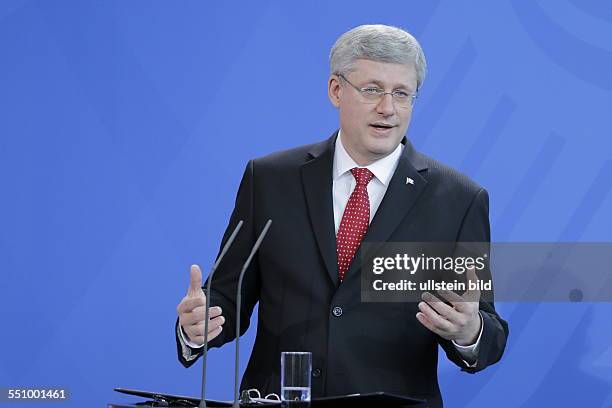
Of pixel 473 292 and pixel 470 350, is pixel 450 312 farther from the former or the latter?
pixel 470 350

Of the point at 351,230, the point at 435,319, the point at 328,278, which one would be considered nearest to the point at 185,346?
the point at 328,278

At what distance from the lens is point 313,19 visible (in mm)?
4090

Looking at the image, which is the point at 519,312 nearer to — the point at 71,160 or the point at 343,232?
the point at 343,232

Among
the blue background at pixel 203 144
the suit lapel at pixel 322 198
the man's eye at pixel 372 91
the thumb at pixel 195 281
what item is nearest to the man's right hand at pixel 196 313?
the thumb at pixel 195 281

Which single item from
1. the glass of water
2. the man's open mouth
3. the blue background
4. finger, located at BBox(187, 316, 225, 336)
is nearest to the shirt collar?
the man's open mouth

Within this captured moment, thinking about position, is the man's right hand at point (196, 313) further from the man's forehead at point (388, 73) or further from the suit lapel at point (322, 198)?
the man's forehead at point (388, 73)

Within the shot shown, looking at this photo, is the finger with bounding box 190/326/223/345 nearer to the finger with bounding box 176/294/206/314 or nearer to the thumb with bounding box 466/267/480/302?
the finger with bounding box 176/294/206/314

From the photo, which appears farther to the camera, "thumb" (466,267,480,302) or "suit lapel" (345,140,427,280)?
"suit lapel" (345,140,427,280)

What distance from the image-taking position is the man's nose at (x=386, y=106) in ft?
9.73

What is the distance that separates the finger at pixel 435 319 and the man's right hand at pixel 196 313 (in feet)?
1.66

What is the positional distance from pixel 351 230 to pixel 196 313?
625 mm

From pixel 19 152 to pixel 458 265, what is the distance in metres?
2.01

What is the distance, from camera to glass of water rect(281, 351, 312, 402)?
2.38 m

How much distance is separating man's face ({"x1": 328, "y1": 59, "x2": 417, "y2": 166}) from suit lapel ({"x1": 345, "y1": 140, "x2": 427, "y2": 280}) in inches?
3.0
